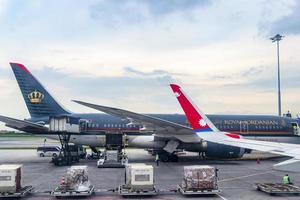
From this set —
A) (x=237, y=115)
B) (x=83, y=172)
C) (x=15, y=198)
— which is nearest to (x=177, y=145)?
(x=237, y=115)

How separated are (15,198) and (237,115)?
26.8 meters

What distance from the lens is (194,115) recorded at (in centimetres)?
1738

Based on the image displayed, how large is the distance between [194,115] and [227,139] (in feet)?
8.95

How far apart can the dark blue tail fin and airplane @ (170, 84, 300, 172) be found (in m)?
21.7

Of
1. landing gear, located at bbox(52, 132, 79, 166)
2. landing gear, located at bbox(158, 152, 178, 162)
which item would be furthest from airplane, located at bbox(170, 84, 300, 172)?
landing gear, located at bbox(52, 132, 79, 166)

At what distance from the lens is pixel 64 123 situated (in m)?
33.7

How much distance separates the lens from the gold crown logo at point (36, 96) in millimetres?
38031

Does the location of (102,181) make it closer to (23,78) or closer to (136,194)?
(136,194)

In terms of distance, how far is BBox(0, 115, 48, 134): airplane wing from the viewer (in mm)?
33213

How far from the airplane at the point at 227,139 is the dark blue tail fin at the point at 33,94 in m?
21.7

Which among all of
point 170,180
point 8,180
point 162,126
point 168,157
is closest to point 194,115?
point 170,180

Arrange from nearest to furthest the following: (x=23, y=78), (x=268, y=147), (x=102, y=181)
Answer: (x=268, y=147), (x=102, y=181), (x=23, y=78)

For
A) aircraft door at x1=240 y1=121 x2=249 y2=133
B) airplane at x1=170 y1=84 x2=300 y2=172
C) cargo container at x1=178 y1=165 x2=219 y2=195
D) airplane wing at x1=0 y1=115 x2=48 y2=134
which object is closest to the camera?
airplane at x1=170 y1=84 x2=300 y2=172

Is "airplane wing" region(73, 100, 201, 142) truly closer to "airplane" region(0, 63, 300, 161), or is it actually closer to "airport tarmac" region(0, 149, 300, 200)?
"airplane" region(0, 63, 300, 161)
